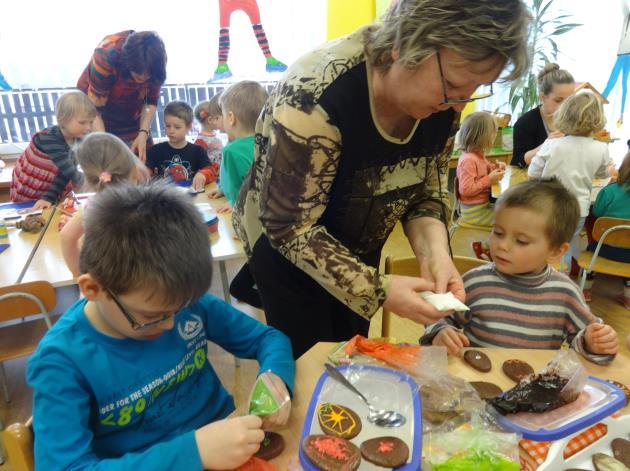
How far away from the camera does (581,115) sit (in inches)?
115

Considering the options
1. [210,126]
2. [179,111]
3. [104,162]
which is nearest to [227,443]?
[104,162]

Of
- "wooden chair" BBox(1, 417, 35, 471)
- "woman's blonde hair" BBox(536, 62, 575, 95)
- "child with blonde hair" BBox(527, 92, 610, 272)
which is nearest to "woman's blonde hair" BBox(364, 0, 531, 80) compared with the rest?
"wooden chair" BBox(1, 417, 35, 471)

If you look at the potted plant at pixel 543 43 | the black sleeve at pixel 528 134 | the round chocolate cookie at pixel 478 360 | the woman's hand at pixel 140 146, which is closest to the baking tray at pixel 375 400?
the round chocolate cookie at pixel 478 360

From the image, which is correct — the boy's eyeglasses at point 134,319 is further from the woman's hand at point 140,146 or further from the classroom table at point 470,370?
the woman's hand at point 140,146

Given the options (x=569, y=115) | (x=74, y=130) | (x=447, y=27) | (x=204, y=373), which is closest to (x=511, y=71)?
(x=447, y=27)

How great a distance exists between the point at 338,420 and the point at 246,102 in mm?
1941

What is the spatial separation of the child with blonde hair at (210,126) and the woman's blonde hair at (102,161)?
5.18 ft

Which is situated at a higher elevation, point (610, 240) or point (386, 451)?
point (386, 451)

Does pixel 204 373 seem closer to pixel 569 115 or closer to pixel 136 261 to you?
pixel 136 261

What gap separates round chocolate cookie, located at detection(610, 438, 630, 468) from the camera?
908 millimetres

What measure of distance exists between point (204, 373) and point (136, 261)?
17.2 inches

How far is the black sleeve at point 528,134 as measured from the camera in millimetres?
3953

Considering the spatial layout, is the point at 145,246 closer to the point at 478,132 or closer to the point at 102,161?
the point at 102,161

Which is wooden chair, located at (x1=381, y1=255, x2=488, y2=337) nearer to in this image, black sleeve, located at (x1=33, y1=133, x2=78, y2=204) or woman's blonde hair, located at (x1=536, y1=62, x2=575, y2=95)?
black sleeve, located at (x1=33, y1=133, x2=78, y2=204)
